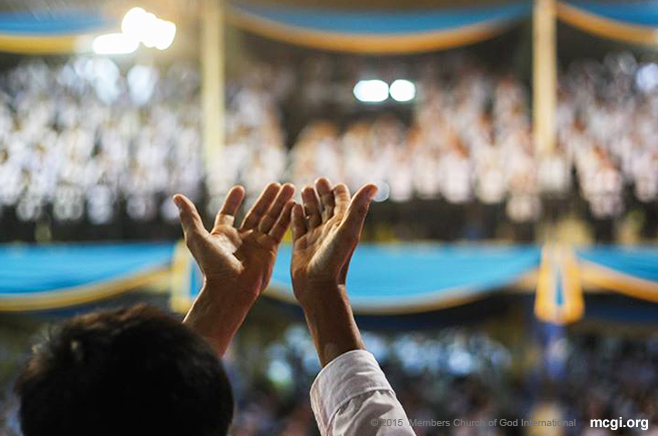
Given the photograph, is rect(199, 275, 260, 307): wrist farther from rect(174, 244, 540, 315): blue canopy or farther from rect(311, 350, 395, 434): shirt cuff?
rect(174, 244, 540, 315): blue canopy

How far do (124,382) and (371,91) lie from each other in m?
6.66

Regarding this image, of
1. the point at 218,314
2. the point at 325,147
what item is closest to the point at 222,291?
the point at 218,314

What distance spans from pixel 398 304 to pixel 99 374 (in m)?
4.83

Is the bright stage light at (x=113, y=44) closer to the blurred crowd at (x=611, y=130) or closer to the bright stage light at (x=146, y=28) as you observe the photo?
the bright stage light at (x=146, y=28)

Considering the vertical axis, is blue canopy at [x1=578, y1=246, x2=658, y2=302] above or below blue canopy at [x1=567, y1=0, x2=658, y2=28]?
below

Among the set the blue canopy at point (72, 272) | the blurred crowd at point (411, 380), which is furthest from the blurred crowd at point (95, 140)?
the blurred crowd at point (411, 380)

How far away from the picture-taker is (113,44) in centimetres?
628

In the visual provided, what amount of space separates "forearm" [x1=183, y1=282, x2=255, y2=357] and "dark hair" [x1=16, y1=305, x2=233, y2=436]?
1.16ft

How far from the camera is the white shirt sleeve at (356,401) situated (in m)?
0.87

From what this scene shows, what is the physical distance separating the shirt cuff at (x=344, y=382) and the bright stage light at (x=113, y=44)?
551cm

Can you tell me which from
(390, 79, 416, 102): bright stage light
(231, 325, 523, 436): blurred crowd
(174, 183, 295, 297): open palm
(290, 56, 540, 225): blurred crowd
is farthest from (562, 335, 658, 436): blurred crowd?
(174, 183, 295, 297): open palm

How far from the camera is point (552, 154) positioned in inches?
233

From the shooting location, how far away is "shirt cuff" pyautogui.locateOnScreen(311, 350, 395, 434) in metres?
0.91

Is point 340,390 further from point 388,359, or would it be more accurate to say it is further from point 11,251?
point 388,359
